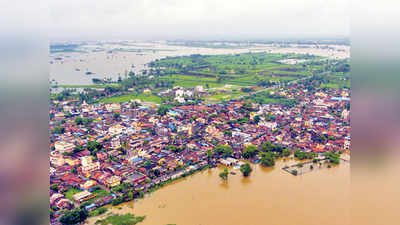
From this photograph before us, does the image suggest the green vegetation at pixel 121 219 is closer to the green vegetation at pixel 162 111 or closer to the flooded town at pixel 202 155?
the flooded town at pixel 202 155

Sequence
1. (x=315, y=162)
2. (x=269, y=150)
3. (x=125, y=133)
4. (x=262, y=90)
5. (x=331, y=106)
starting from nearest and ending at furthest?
(x=315, y=162) < (x=269, y=150) < (x=125, y=133) < (x=331, y=106) < (x=262, y=90)

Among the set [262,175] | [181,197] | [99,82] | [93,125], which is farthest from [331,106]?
[99,82]

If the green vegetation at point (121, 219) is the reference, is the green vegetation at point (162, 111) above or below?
above

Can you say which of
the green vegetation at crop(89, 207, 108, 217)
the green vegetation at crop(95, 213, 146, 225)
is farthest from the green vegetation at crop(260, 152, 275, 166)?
the green vegetation at crop(89, 207, 108, 217)

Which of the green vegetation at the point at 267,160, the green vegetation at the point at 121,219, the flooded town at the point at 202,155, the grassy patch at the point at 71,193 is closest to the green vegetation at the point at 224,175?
the flooded town at the point at 202,155

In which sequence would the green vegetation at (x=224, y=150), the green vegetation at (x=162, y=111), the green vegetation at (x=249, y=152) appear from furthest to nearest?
the green vegetation at (x=162, y=111) → the green vegetation at (x=224, y=150) → the green vegetation at (x=249, y=152)

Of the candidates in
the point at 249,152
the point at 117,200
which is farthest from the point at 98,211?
the point at 249,152
